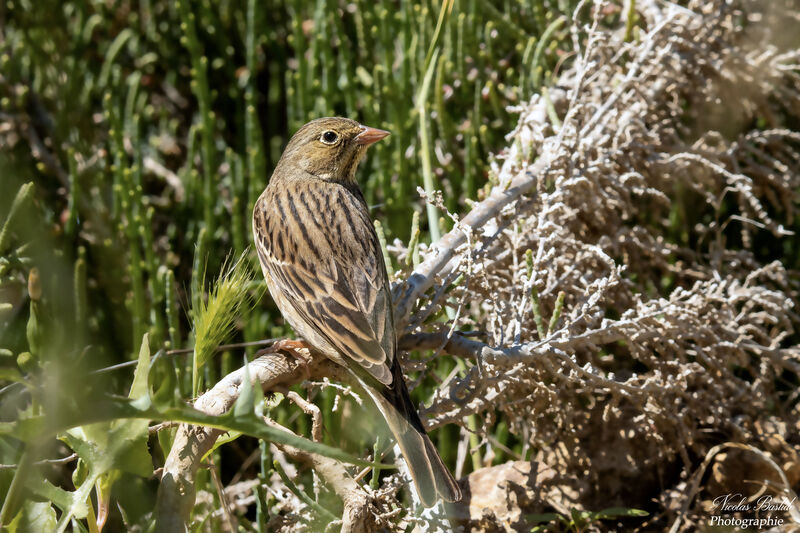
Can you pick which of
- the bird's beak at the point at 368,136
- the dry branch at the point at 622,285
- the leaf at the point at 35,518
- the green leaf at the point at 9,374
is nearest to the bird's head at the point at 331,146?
the bird's beak at the point at 368,136

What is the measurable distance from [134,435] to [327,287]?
3.54 ft

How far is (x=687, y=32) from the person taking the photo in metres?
3.71

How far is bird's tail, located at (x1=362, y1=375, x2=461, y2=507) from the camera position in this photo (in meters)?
2.25

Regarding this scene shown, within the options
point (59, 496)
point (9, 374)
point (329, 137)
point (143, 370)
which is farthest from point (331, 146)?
point (9, 374)

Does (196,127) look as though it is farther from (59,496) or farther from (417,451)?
(59,496)

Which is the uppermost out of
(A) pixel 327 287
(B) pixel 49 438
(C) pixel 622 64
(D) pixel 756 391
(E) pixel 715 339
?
(C) pixel 622 64

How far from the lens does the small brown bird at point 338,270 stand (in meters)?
2.37

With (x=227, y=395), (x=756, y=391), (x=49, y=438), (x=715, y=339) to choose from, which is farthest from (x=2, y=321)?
(x=756, y=391)

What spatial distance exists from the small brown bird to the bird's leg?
0.01 m

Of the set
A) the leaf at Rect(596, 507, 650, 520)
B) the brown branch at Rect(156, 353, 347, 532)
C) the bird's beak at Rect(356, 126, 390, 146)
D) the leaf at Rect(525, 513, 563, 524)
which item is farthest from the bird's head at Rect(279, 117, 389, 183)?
the leaf at Rect(596, 507, 650, 520)

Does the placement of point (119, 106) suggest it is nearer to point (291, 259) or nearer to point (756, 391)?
point (291, 259)

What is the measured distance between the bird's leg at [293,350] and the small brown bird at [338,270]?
0.01 m

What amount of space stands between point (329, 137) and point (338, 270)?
2.68ft

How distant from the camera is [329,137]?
349cm
